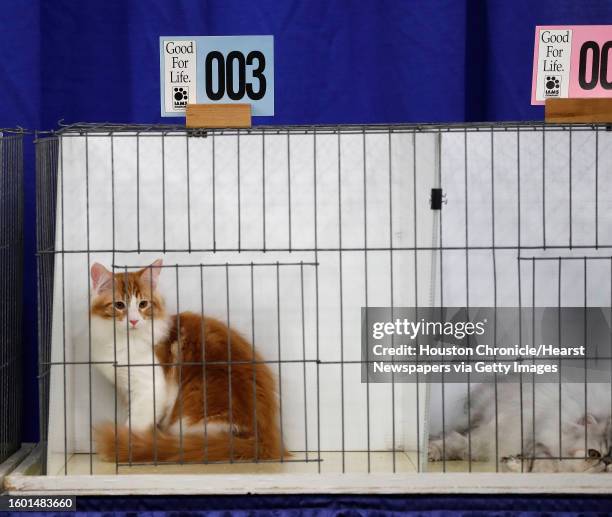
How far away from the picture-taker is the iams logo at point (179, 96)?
1630 mm

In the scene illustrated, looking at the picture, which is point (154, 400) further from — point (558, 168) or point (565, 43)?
point (565, 43)

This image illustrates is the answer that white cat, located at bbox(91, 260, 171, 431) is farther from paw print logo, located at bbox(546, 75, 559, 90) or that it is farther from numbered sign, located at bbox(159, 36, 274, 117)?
paw print logo, located at bbox(546, 75, 559, 90)

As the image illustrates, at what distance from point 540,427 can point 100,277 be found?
81 cm

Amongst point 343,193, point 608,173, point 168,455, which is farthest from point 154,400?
point 608,173

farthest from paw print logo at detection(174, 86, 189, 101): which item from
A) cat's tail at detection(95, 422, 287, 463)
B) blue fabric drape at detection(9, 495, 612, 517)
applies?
blue fabric drape at detection(9, 495, 612, 517)

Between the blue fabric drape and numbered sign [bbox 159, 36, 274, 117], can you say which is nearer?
the blue fabric drape

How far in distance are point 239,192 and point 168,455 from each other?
48 cm

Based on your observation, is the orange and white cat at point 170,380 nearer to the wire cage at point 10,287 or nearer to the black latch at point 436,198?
the wire cage at point 10,287

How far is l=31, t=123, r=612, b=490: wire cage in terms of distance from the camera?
1549mm

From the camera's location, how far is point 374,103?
1.81 m

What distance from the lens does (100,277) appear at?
5.12 ft

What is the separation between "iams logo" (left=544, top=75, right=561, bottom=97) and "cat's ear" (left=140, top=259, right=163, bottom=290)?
76cm

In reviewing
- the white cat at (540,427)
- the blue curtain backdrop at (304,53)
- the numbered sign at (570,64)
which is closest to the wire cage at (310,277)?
the white cat at (540,427)

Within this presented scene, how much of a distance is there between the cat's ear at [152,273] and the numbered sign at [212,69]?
0.93 ft
